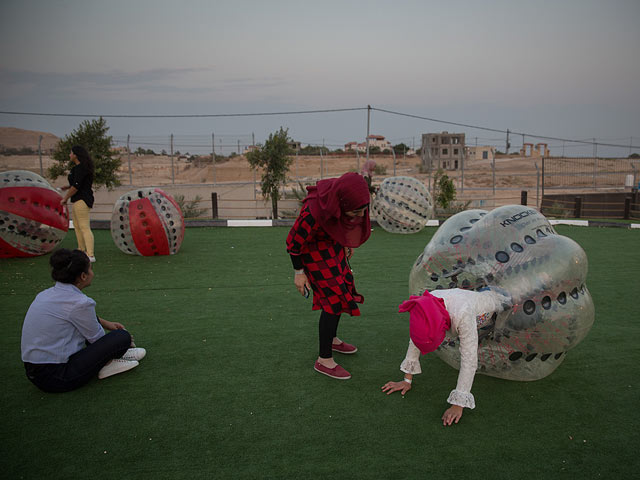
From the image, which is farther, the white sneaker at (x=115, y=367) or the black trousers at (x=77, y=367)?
the white sneaker at (x=115, y=367)

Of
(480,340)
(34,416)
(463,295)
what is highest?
(463,295)

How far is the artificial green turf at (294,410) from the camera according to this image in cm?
271

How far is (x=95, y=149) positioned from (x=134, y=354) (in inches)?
505

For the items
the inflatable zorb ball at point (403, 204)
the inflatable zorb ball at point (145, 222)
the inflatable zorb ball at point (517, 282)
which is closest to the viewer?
the inflatable zorb ball at point (517, 282)

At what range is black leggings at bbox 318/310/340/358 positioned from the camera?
3.75m

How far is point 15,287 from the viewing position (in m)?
6.16

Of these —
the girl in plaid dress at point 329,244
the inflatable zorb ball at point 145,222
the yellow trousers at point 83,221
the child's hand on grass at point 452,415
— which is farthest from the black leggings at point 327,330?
the yellow trousers at point 83,221

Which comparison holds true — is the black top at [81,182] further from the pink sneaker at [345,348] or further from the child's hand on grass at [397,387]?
the child's hand on grass at [397,387]

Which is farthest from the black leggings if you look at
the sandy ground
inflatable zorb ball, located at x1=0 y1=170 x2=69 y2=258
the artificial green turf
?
the sandy ground

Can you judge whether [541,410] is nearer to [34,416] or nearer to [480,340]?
[480,340]

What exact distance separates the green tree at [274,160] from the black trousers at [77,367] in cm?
1172

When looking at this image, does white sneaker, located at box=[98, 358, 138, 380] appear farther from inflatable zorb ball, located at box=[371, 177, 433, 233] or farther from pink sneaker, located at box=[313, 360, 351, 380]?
inflatable zorb ball, located at box=[371, 177, 433, 233]

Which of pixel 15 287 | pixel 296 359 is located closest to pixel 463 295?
pixel 296 359

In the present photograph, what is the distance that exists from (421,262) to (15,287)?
5273 millimetres
